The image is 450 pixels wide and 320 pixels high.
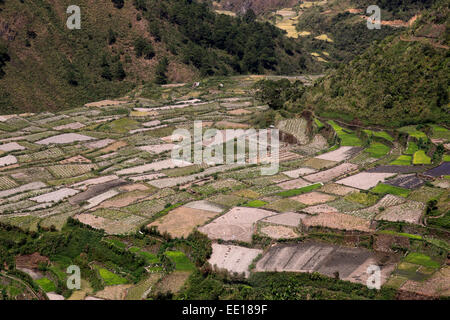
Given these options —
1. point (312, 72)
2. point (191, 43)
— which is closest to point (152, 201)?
point (191, 43)

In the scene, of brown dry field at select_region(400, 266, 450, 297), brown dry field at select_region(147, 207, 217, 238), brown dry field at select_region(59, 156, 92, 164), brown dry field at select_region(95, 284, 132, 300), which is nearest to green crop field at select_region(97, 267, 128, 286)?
brown dry field at select_region(95, 284, 132, 300)

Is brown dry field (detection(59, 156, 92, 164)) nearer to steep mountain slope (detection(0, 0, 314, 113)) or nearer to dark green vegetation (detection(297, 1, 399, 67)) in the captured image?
steep mountain slope (detection(0, 0, 314, 113))

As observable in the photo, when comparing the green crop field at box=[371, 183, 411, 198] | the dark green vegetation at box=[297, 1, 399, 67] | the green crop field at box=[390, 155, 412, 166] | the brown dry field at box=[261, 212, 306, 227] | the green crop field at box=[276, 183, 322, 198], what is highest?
the dark green vegetation at box=[297, 1, 399, 67]

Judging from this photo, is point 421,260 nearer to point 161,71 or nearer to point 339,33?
point 161,71

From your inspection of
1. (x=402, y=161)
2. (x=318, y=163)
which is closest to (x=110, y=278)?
(x=318, y=163)

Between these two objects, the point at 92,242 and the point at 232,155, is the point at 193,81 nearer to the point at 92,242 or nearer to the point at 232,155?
the point at 232,155
